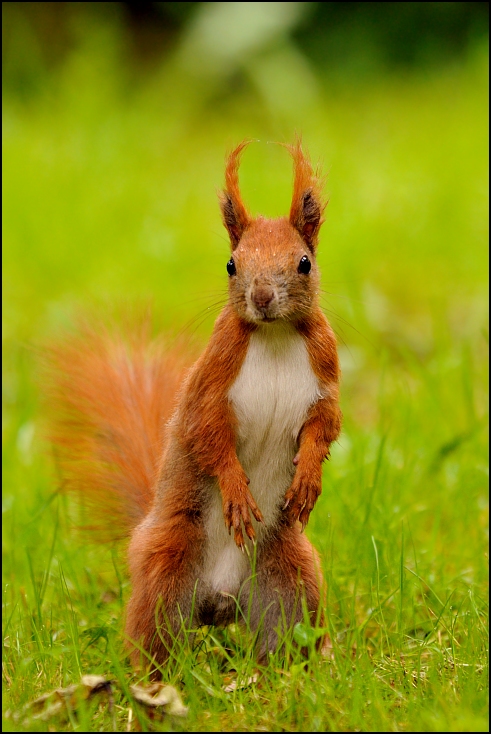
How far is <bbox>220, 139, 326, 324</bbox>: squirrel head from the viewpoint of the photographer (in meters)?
2.26

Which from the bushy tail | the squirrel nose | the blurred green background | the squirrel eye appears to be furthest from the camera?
the blurred green background

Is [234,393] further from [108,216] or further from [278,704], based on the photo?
[108,216]

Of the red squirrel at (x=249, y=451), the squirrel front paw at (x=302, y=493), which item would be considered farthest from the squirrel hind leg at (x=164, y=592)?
the squirrel front paw at (x=302, y=493)

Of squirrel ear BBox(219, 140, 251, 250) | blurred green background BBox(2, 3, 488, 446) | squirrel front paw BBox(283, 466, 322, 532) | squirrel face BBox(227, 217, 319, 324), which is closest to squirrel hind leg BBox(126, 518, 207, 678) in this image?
squirrel front paw BBox(283, 466, 322, 532)

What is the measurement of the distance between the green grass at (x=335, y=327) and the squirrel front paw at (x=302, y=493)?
0.93 ft

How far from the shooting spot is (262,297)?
87.6 inches

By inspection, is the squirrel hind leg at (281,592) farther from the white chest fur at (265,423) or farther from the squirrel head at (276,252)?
the squirrel head at (276,252)

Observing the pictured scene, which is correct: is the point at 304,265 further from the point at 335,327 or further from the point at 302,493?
the point at 335,327

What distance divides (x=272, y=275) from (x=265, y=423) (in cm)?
34

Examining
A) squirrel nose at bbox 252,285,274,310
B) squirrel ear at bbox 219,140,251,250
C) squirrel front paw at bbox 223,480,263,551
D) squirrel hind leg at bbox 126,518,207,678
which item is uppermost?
squirrel ear at bbox 219,140,251,250

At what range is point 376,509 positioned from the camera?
321 centimetres

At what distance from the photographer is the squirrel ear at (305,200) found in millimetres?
2402

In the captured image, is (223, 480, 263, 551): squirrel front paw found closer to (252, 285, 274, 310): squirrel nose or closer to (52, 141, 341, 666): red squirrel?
(52, 141, 341, 666): red squirrel

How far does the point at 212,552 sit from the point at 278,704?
1.43 ft
